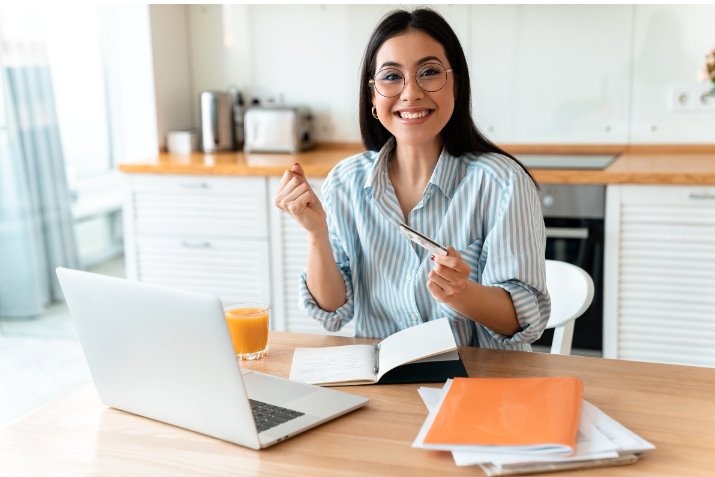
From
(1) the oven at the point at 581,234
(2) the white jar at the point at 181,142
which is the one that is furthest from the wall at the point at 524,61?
(1) the oven at the point at 581,234

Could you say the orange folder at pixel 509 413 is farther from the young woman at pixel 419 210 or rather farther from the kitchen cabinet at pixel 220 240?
the kitchen cabinet at pixel 220 240

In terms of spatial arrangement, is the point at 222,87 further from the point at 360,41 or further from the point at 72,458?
the point at 72,458

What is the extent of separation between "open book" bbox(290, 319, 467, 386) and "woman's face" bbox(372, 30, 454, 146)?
0.42 metres

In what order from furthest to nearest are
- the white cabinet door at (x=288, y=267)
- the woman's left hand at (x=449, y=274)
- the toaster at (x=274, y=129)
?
the toaster at (x=274, y=129) → the white cabinet door at (x=288, y=267) → the woman's left hand at (x=449, y=274)

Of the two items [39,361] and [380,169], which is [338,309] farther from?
[39,361]

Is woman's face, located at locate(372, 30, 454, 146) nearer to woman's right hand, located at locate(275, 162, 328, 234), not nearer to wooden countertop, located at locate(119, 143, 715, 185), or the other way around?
woman's right hand, located at locate(275, 162, 328, 234)

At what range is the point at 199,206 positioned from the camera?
10.6ft

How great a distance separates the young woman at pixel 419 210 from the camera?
1604 mm

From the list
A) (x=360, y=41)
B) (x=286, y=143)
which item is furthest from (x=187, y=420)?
(x=360, y=41)

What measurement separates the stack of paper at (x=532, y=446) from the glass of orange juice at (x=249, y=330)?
426 millimetres

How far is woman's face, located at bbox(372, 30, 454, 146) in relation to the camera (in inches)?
67.0

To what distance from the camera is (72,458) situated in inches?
45.0

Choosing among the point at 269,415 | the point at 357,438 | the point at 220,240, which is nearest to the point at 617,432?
the point at 357,438

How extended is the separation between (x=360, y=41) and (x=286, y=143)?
0.53m
